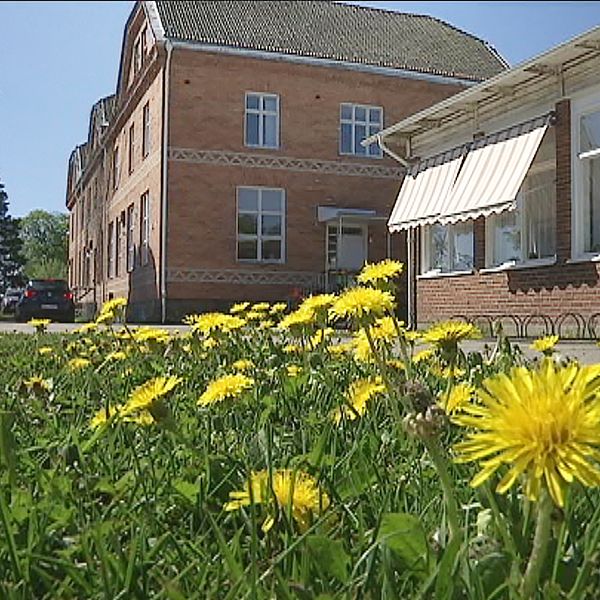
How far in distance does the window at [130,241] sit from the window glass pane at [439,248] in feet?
44.8

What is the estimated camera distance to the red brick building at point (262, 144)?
22000 millimetres

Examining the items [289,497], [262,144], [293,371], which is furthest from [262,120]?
[289,497]

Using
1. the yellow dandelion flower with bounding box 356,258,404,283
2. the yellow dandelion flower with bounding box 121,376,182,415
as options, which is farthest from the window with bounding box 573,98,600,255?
the yellow dandelion flower with bounding box 121,376,182,415

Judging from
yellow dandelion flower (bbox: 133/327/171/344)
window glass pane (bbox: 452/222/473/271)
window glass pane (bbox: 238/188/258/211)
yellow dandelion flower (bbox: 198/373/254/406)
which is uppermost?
window glass pane (bbox: 238/188/258/211)

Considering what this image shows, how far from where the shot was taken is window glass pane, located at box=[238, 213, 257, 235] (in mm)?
22703

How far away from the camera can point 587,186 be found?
11.0 metres

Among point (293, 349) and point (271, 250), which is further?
point (271, 250)

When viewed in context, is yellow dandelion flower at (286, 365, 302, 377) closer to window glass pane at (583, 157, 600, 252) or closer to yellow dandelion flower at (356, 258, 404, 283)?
yellow dandelion flower at (356, 258, 404, 283)

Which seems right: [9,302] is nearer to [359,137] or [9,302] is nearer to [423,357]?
[359,137]

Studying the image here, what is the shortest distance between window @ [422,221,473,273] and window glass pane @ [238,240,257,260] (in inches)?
326

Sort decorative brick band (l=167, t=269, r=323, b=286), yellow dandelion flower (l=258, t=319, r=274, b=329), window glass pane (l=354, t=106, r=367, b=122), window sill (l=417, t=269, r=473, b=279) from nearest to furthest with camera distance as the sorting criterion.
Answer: yellow dandelion flower (l=258, t=319, r=274, b=329) → window sill (l=417, t=269, r=473, b=279) → decorative brick band (l=167, t=269, r=323, b=286) → window glass pane (l=354, t=106, r=367, b=122)

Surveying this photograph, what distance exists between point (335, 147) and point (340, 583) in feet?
76.1

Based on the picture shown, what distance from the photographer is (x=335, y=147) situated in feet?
77.6

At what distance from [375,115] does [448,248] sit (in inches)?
427
